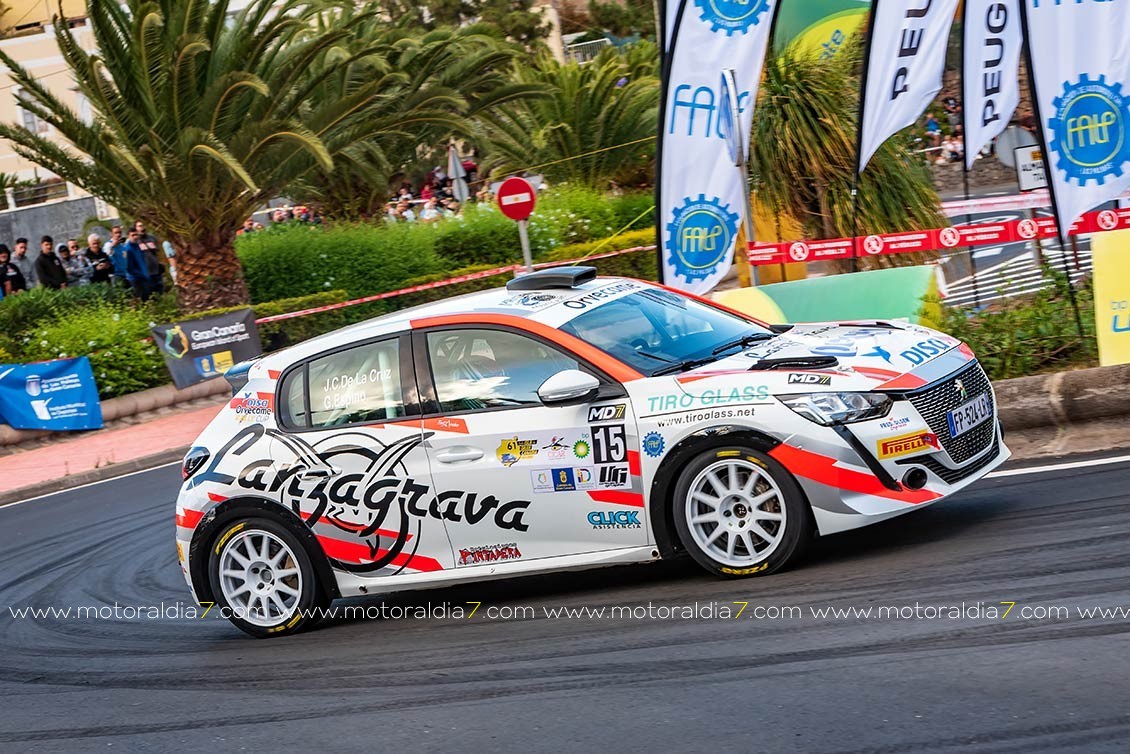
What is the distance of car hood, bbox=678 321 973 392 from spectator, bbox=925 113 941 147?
94.0ft

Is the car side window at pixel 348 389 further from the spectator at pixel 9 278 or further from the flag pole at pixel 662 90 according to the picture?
the spectator at pixel 9 278

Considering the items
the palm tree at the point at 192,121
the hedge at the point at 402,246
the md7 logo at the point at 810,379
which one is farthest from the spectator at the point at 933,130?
the md7 logo at the point at 810,379

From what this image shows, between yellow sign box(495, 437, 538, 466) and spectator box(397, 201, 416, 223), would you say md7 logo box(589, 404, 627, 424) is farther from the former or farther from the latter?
A: spectator box(397, 201, 416, 223)

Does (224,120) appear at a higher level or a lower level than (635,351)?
higher

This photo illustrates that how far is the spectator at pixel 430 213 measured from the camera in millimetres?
28892

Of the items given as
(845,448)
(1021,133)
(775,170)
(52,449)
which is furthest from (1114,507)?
(52,449)

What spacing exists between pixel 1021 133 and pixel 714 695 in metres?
15.5

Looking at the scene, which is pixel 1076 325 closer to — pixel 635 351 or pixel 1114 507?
pixel 1114 507

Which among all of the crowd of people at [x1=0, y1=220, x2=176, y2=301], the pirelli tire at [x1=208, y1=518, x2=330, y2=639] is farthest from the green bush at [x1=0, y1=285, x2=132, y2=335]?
the pirelli tire at [x1=208, y1=518, x2=330, y2=639]

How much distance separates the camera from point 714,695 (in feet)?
18.5

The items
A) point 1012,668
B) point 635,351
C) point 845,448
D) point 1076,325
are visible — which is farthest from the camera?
point 1076,325

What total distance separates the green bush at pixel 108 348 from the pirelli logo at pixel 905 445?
16599mm

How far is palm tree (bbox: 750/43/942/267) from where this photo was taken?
16375 mm

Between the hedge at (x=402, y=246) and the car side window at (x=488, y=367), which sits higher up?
the car side window at (x=488, y=367)
